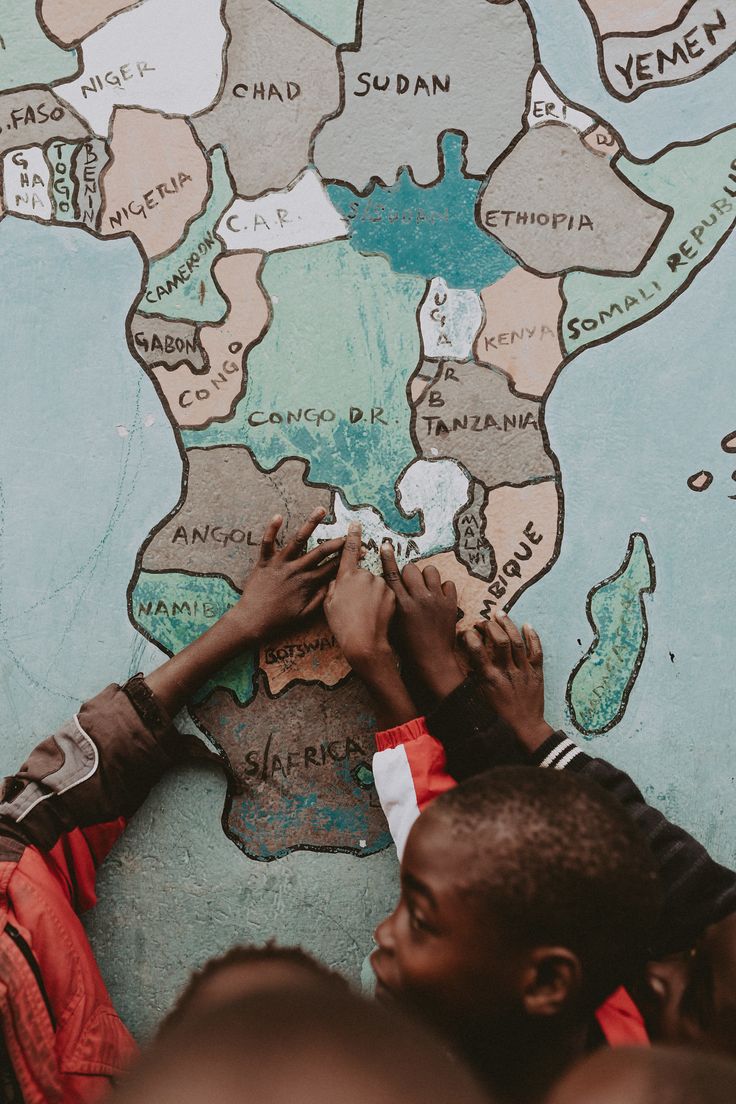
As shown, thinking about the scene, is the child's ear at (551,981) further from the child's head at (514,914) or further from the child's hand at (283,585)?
the child's hand at (283,585)

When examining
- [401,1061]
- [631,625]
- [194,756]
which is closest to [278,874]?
[194,756]

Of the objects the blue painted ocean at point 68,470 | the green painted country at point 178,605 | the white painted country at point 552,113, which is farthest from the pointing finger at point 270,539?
the white painted country at point 552,113

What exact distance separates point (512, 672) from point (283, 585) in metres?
0.45

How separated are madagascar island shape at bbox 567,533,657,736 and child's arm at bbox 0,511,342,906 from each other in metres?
0.51

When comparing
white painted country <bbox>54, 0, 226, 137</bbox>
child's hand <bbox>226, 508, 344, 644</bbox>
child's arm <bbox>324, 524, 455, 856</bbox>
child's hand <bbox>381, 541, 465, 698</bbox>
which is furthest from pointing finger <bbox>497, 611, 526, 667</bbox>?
white painted country <bbox>54, 0, 226, 137</bbox>

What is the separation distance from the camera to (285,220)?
1.65 meters

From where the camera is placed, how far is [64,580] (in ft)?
5.49

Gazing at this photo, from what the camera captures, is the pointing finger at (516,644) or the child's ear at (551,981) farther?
the pointing finger at (516,644)

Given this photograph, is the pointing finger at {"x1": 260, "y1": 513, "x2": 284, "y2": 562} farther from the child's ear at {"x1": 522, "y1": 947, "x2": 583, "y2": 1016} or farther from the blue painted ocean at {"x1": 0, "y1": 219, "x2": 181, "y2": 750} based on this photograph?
the child's ear at {"x1": 522, "y1": 947, "x2": 583, "y2": 1016}

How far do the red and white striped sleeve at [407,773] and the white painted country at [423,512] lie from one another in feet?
1.07

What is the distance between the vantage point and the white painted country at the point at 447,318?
1.65 metres

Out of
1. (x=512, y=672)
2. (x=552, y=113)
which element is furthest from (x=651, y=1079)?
(x=552, y=113)

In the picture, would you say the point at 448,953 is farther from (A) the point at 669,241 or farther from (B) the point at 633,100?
(B) the point at 633,100

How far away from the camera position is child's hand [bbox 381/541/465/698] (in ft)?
5.05
